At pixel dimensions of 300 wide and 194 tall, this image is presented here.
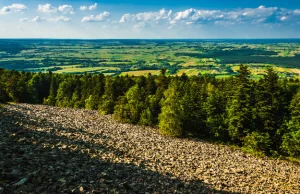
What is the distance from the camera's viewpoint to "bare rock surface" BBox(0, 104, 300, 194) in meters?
18.0

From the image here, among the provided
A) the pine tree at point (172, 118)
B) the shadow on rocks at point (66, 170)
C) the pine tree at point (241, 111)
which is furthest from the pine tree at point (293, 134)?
the shadow on rocks at point (66, 170)

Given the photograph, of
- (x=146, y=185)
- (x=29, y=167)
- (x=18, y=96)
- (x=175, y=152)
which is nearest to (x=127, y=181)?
(x=146, y=185)

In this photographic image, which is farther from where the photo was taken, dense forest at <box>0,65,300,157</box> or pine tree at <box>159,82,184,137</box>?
pine tree at <box>159,82,184,137</box>

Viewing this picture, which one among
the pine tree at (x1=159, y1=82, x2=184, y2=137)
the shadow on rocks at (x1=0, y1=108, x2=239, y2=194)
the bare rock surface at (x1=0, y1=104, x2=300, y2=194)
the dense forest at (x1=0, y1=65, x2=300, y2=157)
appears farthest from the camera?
the pine tree at (x1=159, y1=82, x2=184, y2=137)

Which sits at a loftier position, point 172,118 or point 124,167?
point 124,167

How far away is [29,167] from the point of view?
62.1 ft

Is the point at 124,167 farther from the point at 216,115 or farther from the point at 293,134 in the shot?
the point at 293,134

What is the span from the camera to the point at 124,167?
1005 inches

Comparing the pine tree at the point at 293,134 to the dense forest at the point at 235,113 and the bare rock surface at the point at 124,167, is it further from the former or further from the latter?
the bare rock surface at the point at 124,167

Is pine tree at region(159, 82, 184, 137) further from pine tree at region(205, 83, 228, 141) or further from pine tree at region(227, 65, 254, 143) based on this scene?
pine tree at region(227, 65, 254, 143)

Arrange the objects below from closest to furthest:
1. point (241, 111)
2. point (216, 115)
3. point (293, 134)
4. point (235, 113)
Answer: point (293, 134) < point (241, 111) < point (235, 113) < point (216, 115)

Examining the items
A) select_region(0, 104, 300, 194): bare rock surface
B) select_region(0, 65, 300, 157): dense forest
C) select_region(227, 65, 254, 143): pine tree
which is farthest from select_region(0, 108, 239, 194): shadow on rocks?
select_region(227, 65, 254, 143): pine tree

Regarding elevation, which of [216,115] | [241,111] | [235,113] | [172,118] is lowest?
[172,118]

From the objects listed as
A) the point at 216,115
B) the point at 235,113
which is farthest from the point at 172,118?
the point at 235,113
